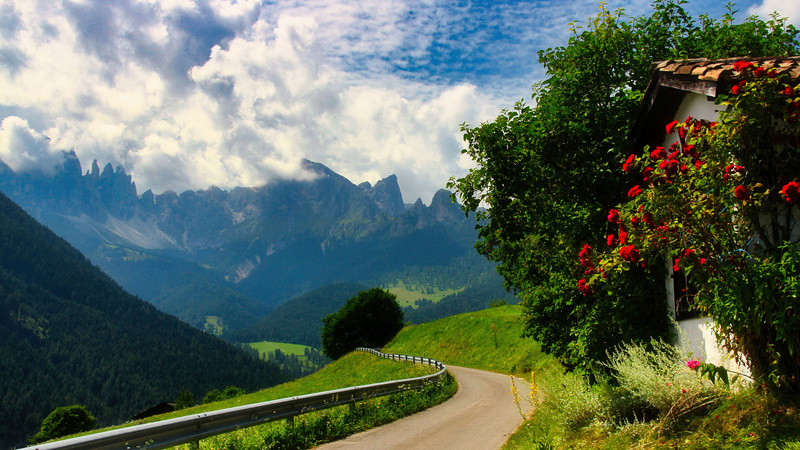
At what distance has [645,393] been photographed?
285 inches

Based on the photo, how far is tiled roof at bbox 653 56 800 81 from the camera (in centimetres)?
690

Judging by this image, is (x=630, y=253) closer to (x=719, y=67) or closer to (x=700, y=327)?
(x=700, y=327)

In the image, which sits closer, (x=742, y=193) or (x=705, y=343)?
(x=742, y=193)

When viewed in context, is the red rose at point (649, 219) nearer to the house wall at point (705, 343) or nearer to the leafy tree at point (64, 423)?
the house wall at point (705, 343)

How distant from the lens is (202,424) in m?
8.38

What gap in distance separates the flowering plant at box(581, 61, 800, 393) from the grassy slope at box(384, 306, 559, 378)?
24982mm

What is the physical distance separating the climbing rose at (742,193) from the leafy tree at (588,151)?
141 inches

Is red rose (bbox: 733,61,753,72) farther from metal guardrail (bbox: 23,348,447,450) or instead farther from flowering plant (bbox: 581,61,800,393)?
metal guardrail (bbox: 23,348,447,450)

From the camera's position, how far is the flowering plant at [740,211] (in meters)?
6.46

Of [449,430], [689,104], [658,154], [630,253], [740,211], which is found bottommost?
[449,430]

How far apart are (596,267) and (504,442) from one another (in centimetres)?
450

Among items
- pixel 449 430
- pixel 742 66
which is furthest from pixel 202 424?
pixel 742 66

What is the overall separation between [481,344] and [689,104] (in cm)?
4644

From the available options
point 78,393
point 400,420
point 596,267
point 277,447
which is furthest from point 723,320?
point 78,393
